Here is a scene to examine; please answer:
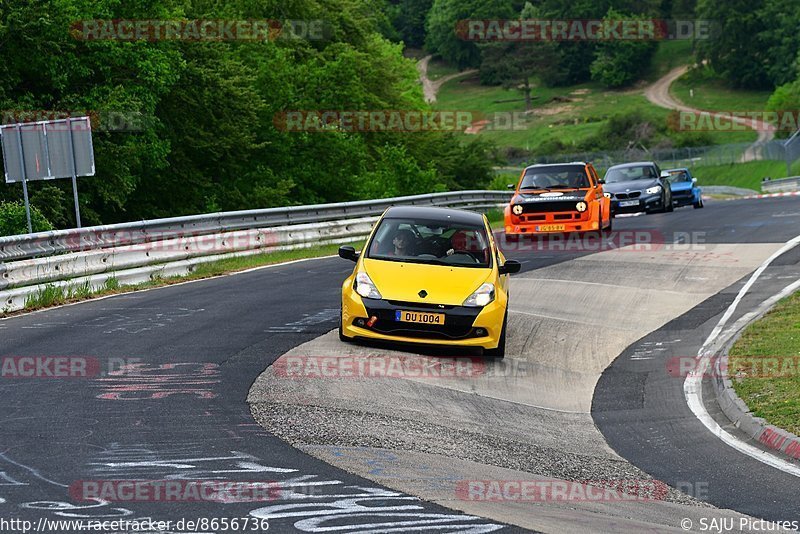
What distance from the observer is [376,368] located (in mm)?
12570

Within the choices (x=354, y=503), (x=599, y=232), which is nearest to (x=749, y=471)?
(x=354, y=503)

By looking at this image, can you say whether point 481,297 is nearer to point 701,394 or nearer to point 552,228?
point 701,394

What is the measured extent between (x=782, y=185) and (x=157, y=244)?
44.6 metres

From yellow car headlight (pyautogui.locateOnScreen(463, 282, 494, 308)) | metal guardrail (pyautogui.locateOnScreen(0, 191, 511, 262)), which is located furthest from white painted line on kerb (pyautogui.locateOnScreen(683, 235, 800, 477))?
metal guardrail (pyautogui.locateOnScreen(0, 191, 511, 262))

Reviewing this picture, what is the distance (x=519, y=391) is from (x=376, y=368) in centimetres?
154

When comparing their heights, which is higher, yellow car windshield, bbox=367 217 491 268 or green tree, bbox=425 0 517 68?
green tree, bbox=425 0 517 68

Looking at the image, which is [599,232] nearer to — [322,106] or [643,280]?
[643,280]

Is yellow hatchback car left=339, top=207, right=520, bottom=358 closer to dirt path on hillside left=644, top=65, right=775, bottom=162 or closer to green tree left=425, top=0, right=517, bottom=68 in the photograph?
dirt path on hillside left=644, top=65, right=775, bottom=162

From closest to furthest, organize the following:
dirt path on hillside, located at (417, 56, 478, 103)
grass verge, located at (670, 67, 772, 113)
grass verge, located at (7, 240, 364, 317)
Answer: grass verge, located at (7, 240, 364, 317) < grass verge, located at (670, 67, 772, 113) < dirt path on hillside, located at (417, 56, 478, 103)

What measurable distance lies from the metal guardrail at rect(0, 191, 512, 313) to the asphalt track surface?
79 centimetres

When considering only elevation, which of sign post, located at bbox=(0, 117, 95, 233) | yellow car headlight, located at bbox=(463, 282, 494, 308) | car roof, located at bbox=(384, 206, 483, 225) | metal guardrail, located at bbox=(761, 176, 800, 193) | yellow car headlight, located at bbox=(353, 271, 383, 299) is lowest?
metal guardrail, located at bbox=(761, 176, 800, 193)

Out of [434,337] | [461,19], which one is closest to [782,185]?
[434,337]

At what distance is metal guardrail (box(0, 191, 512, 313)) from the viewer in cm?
1700

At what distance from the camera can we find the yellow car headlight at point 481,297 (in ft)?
43.3
